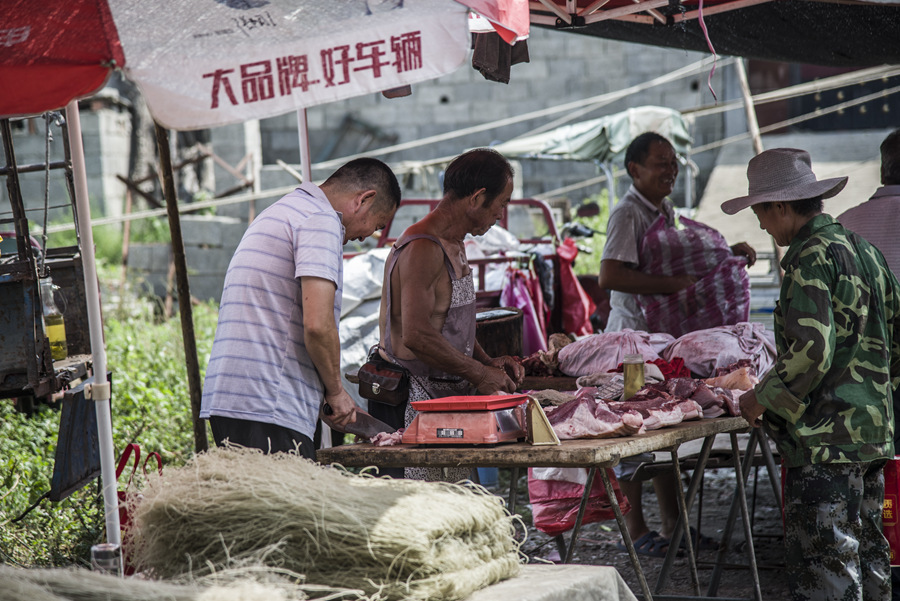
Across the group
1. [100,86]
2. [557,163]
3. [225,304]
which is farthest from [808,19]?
[557,163]

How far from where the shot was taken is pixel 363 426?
328cm

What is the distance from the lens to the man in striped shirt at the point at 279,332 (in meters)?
3.06

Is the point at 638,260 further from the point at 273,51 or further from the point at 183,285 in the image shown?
the point at 273,51

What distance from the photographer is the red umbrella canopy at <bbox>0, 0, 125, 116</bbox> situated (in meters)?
2.22

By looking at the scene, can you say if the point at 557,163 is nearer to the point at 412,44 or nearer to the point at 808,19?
the point at 808,19

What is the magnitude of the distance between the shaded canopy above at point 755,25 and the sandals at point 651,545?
269cm

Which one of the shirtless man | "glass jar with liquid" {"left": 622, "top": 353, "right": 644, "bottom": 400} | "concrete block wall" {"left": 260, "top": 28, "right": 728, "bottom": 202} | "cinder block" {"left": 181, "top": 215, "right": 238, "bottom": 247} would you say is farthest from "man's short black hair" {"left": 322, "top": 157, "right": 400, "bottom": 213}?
"concrete block wall" {"left": 260, "top": 28, "right": 728, "bottom": 202}

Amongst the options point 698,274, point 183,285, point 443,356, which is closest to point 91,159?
point 183,285

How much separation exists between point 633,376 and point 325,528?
1.98 m

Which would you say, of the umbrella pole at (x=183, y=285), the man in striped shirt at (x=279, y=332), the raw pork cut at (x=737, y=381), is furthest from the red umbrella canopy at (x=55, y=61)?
the raw pork cut at (x=737, y=381)

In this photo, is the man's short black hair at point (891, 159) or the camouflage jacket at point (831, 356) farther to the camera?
the man's short black hair at point (891, 159)

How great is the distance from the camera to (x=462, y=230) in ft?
12.5

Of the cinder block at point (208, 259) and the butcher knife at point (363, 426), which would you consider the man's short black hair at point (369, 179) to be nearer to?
the butcher knife at point (363, 426)

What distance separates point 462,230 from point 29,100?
1911 mm
